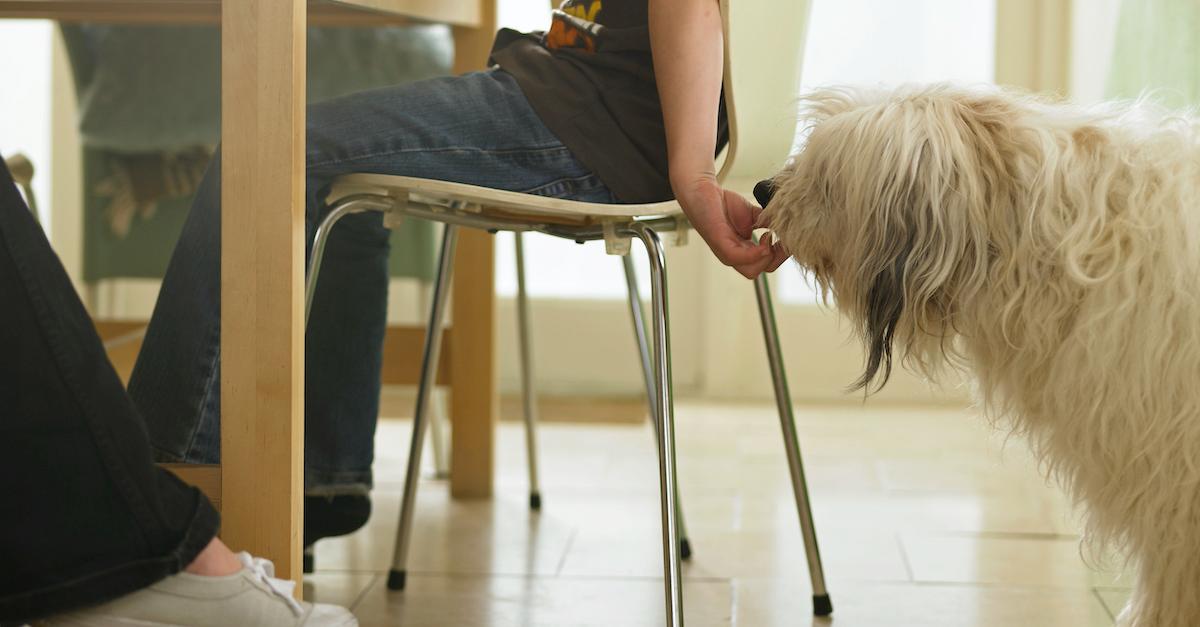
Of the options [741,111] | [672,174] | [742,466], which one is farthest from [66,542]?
[742,466]

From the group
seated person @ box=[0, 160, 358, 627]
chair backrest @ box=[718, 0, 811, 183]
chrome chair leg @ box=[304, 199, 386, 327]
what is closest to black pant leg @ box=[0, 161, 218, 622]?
seated person @ box=[0, 160, 358, 627]

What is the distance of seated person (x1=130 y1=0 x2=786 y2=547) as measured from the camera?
1260 mm

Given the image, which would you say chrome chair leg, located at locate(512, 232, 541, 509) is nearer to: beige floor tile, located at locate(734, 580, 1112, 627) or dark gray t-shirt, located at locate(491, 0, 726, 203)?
beige floor tile, located at locate(734, 580, 1112, 627)

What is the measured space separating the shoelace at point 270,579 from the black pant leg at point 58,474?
0.23ft

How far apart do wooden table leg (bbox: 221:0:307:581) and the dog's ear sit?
1.75 ft

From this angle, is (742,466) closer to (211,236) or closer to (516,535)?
(516,535)

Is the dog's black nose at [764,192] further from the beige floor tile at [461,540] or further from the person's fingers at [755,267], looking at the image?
the beige floor tile at [461,540]

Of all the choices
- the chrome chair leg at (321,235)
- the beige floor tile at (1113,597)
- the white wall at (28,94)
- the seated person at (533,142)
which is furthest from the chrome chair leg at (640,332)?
the white wall at (28,94)

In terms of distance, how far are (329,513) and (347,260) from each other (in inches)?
13.4

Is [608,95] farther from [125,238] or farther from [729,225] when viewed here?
[125,238]

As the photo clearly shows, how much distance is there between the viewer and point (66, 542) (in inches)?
42.3

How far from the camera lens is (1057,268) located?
3.76 ft

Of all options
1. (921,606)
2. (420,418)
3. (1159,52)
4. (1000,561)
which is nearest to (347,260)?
(420,418)

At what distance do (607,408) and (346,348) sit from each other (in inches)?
61.7
